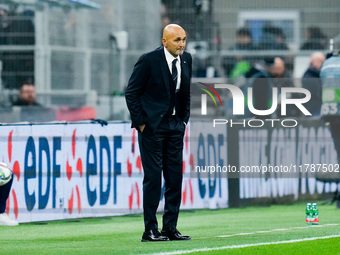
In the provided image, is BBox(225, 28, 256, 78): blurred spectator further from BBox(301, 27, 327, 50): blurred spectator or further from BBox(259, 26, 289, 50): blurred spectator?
BBox(301, 27, 327, 50): blurred spectator

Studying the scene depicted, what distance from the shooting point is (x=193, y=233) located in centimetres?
1095

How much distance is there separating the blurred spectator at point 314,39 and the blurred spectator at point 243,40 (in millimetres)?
947

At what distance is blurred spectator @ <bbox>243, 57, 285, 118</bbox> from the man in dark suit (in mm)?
5836

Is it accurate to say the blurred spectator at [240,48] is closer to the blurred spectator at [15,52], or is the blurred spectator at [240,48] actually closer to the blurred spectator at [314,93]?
the blurred spectator at [15,52]

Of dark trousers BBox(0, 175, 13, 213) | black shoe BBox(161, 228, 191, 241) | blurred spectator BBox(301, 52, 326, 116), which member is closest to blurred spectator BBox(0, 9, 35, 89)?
blurred spectator BBox(301, 52, 326, 116)

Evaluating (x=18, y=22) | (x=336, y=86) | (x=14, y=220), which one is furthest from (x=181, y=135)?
(x=18, y=22)

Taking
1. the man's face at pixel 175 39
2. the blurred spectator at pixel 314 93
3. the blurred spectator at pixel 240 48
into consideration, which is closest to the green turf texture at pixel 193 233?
the blurred spectator at pixel 314 93

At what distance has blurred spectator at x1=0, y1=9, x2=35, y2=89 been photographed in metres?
19.2

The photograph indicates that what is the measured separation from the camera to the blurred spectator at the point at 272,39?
19859mm

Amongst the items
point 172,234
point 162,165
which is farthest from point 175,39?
point 172,234

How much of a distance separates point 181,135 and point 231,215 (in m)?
3.97

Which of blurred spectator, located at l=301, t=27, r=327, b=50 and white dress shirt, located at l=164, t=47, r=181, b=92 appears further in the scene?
blurred spectator, located at l=301, t=27, r=327, b=50

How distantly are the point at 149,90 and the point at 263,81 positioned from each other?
656 cm

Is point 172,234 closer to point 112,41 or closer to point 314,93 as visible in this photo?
point 314,93
